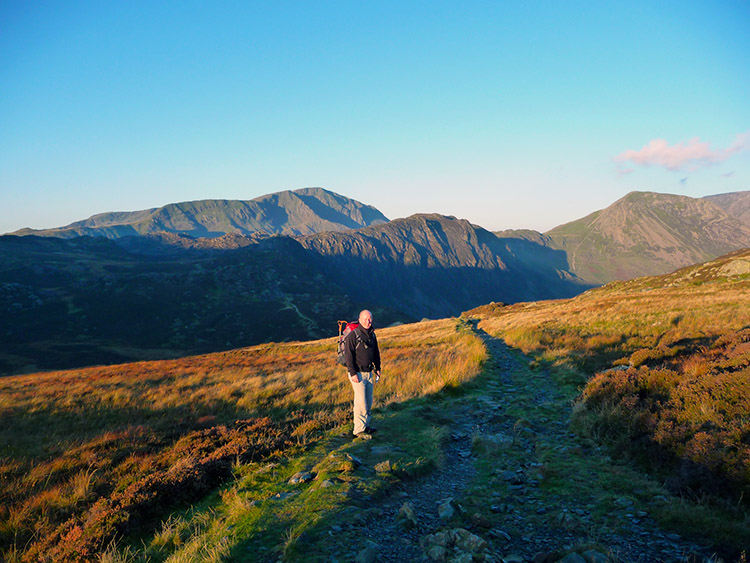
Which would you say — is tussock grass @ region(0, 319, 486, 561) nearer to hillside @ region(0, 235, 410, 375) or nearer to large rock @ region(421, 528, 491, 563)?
large rock @ region(421, 528, 491, 563)

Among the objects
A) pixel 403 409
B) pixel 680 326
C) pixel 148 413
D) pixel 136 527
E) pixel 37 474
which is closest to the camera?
pixel 136 527

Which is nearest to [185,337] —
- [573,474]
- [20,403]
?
[20,403]

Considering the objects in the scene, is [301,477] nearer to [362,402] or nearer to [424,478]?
[424,478]

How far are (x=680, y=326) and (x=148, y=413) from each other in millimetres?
24088

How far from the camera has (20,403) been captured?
15016mm

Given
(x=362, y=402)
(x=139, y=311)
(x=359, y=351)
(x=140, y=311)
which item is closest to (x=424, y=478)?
(x=362, y=402)

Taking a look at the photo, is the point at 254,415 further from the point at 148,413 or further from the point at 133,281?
the point at 133,281

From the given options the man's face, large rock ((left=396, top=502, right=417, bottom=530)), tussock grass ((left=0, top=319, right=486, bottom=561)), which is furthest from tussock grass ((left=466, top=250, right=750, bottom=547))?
the man's face

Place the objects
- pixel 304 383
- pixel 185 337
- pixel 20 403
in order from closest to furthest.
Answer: pixel 20 403 < pixel 304 383 < pixel 185 337

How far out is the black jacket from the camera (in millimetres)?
8406

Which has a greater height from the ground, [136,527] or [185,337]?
[136,527]

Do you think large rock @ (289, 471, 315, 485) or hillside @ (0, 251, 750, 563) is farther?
large rock @ (289, 471, 315, 485)

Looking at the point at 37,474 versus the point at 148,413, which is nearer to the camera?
the point at 37,474

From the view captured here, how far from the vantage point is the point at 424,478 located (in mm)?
6418
